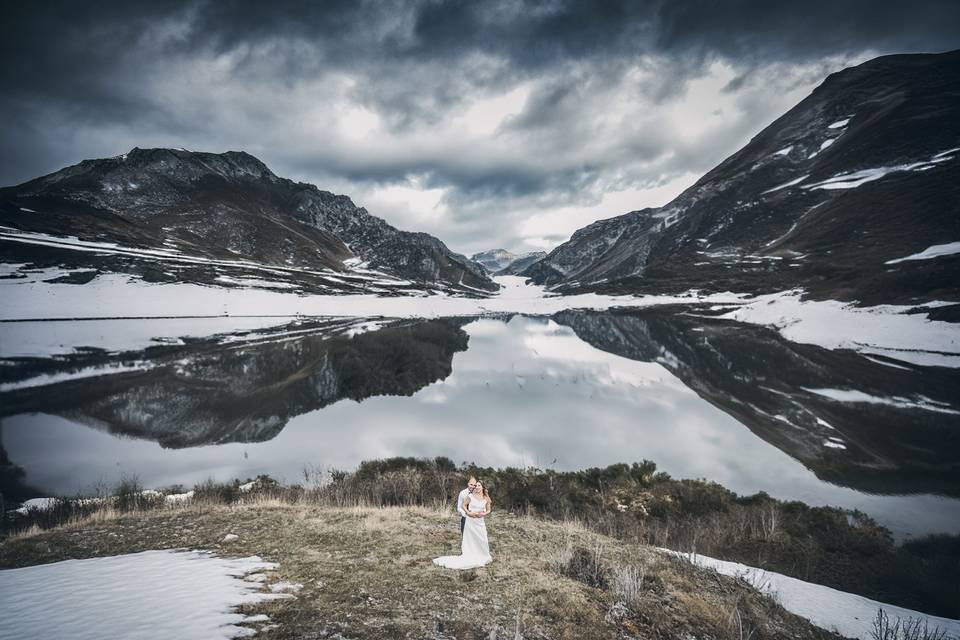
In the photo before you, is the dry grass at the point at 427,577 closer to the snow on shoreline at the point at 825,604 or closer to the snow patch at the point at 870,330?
the snow on shoreline at the point at 825,604

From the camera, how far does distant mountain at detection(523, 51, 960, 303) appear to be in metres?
67.2

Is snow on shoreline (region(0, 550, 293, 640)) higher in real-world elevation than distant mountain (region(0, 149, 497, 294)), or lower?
lower

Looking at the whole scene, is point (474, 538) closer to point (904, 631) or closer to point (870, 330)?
point (904, 631)

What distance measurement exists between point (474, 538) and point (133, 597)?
549 centimetres

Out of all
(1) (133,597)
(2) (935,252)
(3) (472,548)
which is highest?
(2) (935,252)

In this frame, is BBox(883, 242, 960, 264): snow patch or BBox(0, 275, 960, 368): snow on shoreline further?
BBox(883, 242, 960, 264): snow patch

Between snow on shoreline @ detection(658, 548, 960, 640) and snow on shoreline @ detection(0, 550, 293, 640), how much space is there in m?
9.23

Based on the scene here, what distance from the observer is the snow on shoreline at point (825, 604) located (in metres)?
7.23

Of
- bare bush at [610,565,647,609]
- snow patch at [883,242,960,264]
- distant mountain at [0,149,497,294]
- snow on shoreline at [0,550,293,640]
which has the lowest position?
bare bush at [610,565,647,609]

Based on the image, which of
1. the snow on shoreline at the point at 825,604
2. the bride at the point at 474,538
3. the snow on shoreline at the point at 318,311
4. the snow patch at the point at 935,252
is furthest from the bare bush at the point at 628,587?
the snow patch at the point at 935,252

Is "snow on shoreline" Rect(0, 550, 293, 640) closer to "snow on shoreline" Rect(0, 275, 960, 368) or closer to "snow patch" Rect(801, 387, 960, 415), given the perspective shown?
"snow patch" Rect(801, 387, 960, 415)

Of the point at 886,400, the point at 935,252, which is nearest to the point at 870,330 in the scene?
the point at 886,400

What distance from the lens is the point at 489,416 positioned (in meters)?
22.9

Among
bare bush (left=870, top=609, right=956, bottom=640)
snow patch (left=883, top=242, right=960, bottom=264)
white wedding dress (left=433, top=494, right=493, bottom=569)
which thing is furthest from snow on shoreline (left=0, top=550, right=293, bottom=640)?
snow patch (left=883, top=242, right=960, bottom=264)
